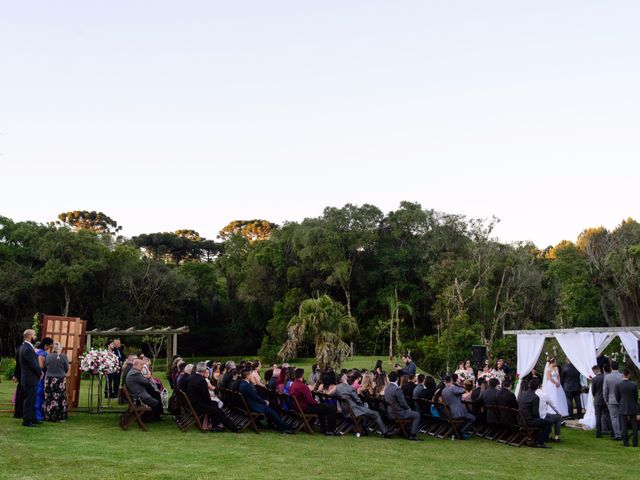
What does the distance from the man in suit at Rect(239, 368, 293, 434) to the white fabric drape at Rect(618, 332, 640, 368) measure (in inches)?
340

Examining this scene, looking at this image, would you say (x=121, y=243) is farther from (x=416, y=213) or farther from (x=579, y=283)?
(x=579, y=283)

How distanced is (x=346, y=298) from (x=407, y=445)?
36.1m

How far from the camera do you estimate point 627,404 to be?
1262 cm

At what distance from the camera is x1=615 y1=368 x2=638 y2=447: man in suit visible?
41.2ft

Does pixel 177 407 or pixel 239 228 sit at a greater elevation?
pixel 239 228

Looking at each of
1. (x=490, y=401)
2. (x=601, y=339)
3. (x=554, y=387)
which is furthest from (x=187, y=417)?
(x=601, y=339)

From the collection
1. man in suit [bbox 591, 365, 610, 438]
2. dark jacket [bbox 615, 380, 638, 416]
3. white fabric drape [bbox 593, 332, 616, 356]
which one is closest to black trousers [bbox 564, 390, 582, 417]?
white fabric drape [bbox 593, 332, 616, 356]

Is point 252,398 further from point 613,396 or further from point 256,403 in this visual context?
point 613,396

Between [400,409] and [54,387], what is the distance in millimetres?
6189

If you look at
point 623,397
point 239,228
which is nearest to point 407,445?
point 623,397

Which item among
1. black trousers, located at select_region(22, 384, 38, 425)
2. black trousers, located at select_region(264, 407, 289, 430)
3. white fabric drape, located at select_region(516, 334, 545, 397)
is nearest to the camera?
black trousers, located at select_region(22, 384, 38, 425)

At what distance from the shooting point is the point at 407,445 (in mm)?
Answer: 11750

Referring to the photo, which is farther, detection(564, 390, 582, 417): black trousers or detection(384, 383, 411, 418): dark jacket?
detection(564, 390, 582, 417): black trousers

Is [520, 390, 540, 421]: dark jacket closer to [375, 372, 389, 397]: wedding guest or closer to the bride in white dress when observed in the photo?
[375, 372, 389, 397]: wedding guest
